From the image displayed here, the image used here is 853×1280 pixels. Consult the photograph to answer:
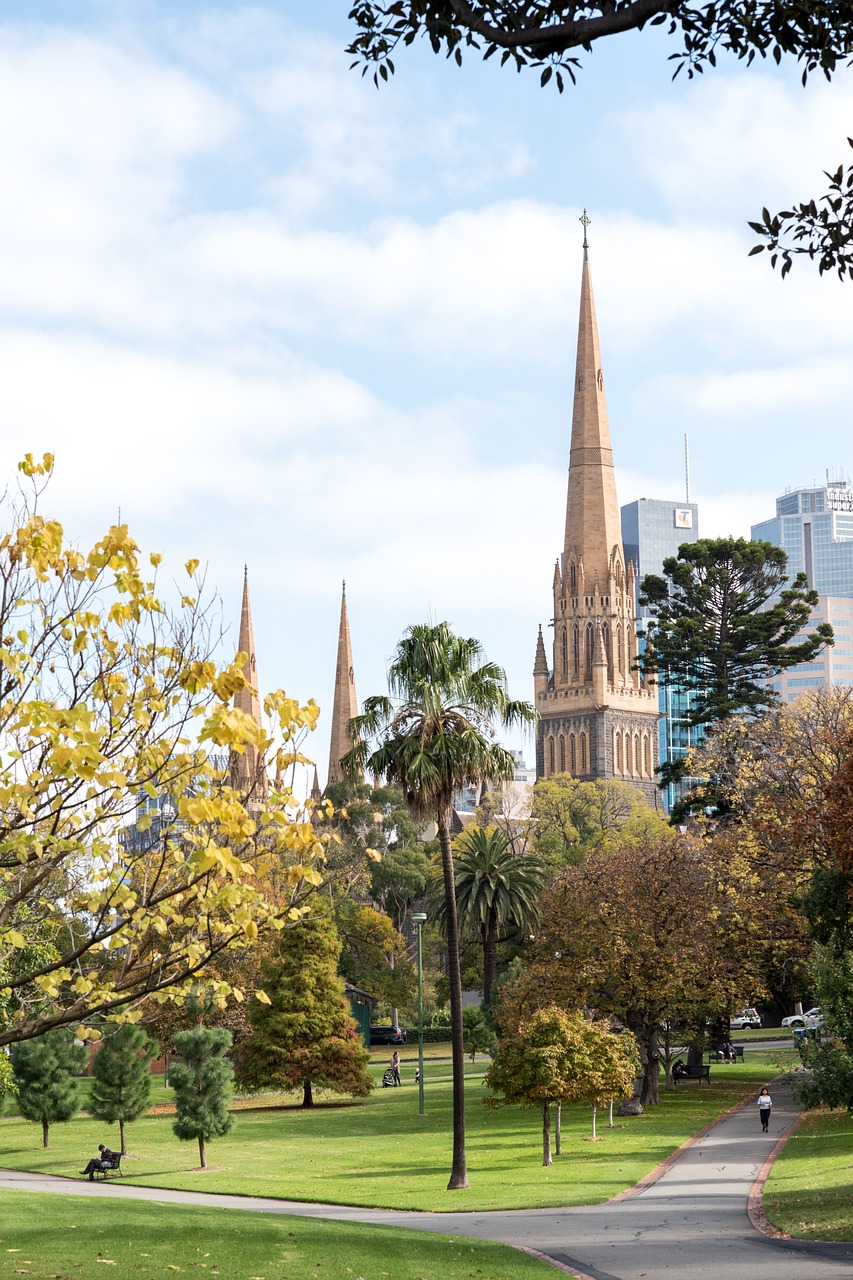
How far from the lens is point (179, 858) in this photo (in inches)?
419

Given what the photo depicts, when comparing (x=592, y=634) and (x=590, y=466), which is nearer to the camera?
(x=590, y=466)

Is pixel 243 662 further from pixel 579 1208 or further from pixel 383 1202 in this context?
pixel 383 1202

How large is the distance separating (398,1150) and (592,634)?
84024mm

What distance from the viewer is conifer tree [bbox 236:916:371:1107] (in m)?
48.7

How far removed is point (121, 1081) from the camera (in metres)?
39.1

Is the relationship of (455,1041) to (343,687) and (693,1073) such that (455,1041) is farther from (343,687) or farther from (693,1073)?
(343,687)

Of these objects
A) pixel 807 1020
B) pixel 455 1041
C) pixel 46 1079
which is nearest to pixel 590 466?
pixel 807 1020

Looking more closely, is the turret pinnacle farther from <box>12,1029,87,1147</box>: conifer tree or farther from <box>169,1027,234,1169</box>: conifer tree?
<box>169,1027,234,1169</box>: conifer tree


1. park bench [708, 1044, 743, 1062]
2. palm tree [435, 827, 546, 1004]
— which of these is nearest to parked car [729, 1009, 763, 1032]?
park bench [708, 1044, 743, 1062]

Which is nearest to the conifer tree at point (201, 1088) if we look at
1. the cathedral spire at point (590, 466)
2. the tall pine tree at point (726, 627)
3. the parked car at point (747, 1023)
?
the tall pine tree at point (726, 627)

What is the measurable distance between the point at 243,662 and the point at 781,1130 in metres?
28.4

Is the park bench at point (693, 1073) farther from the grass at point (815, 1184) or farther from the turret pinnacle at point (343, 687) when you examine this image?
the turret pinnacle at point (343, 687)

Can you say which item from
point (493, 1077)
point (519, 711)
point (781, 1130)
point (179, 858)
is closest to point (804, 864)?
point (781, 1130)

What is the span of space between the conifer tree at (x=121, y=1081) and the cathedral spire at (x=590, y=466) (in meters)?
80.5
